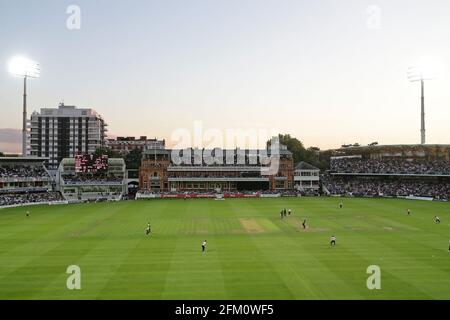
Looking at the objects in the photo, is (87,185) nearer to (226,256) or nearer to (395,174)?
(226,256)

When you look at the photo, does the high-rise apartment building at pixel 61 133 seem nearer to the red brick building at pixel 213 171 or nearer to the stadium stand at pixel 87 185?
the stadium stand at pixel 87 185

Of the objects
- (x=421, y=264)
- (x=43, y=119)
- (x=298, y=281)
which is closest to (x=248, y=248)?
(x=298, y=281)

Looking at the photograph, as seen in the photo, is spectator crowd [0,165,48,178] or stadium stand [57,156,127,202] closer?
spectator crowd [0,165,48,178]

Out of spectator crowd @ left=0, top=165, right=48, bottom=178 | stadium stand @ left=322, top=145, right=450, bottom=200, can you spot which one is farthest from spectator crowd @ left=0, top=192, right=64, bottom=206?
stadium stand @ left=322, top=145, right=450, bottom=200

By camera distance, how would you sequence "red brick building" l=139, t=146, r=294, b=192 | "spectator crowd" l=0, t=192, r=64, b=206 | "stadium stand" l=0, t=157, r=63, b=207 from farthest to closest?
"red brick building" l=139, t=146, r=294, b=192
"stadium stand" l=0, t=157, r=63, b=207
"spectator crowd" l=0, t=192, r=64, b=206

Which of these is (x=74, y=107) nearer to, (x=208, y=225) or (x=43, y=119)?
(x=43, y=119)

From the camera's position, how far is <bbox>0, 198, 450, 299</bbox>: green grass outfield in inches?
824

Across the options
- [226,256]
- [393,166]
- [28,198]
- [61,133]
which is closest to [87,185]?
[28,198]

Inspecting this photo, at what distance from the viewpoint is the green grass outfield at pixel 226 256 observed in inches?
824

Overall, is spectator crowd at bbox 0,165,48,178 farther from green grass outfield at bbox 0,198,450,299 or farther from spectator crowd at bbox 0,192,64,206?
green grass outfield at bbox 0,198,450,299

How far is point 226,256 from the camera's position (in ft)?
93.8

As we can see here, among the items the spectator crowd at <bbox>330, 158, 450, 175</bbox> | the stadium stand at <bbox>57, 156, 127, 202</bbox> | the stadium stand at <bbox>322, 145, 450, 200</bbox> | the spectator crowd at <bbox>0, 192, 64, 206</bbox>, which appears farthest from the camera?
the stadium stand at <bbox>57, 156, 127, 202</bbox>

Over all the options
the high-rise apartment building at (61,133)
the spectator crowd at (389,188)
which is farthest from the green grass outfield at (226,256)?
the high-rise apartment building at (61,133)

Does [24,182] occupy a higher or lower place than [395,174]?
lower
